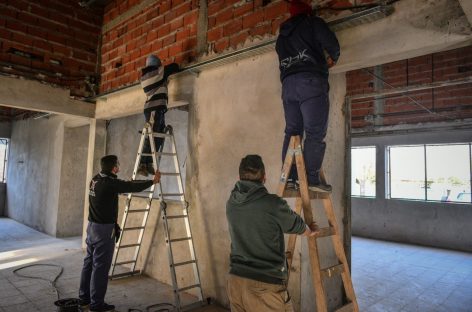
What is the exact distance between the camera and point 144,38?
4.62 m

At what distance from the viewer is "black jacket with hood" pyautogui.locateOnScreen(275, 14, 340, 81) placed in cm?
218

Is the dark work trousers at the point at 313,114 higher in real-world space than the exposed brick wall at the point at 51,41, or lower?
lower

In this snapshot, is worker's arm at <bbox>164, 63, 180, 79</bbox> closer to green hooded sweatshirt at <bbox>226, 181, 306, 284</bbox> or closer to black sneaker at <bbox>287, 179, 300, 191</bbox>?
black sneaker at <bbox>287, 179, 300, 191</bbox>

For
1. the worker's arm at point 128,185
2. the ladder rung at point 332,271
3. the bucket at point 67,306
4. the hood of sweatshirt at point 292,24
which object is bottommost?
the bucket at point 67,306

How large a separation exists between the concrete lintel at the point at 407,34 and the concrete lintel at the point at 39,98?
430 cm

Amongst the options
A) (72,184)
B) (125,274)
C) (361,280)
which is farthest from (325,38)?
(72,184)

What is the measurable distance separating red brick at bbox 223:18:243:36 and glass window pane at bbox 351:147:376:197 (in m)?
5.99

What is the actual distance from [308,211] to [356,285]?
9.08ft

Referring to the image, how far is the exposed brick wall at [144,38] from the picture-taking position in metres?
3.97

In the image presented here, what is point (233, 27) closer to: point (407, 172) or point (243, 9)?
point (243, 9)

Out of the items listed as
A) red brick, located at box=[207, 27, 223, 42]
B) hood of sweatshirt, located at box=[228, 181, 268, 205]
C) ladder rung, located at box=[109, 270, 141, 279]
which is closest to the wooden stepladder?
hood of sweatshirt, located at box=[228, 181, 268, 205]

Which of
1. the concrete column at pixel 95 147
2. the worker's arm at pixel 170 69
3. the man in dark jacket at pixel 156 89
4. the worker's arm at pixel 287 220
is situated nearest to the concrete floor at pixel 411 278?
the worker's arm at pixel 287 220

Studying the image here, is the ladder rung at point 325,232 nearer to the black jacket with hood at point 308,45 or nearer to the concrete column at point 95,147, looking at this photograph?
the black jacket with hood at point 308,45

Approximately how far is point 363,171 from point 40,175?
318 inches
